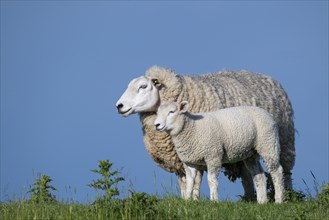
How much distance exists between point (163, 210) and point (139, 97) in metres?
3.82

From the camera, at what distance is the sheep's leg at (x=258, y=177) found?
39.6 ft

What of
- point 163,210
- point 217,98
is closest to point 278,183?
point 217,98

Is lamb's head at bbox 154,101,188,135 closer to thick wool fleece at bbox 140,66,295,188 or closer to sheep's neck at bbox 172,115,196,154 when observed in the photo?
sheep's neck at bbox 172,115,196,154

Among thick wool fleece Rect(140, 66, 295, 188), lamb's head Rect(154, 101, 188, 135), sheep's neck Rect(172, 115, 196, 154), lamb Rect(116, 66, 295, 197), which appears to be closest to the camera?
lamb's head Rect(154, 101, 188, 135)

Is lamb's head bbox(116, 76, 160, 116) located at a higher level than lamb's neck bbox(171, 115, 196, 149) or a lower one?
higher

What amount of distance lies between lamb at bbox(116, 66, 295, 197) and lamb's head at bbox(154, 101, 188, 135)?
148 cm

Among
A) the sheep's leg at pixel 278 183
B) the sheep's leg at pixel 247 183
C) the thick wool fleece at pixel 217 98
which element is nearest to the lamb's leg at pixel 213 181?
the sheep's leg at pixel 278 183

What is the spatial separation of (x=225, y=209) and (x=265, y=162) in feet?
8.13

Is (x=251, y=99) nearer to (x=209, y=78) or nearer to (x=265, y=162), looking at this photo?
(x=209, y=78)

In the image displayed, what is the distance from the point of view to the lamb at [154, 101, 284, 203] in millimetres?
11031

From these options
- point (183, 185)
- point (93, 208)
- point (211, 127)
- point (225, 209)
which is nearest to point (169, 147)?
point (183, 185)

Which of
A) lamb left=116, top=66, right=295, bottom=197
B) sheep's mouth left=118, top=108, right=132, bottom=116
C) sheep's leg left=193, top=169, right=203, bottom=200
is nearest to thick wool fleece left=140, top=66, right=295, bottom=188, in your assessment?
lamb left=116, top=66, right=295, bottom=197

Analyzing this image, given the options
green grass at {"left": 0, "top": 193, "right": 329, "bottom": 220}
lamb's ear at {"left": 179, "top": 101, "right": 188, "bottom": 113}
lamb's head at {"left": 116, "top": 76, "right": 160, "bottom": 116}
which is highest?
lamb's head at {"left": 116, "top": 76, "right": 160, "bottom": 116}

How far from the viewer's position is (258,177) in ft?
40.3
